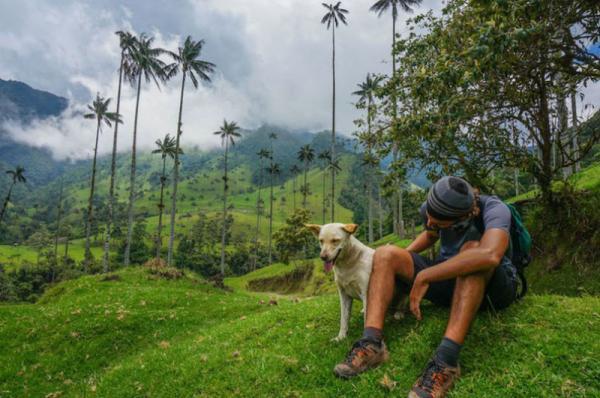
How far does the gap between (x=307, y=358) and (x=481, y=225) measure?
3405 millimetres

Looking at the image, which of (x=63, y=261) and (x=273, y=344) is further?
(x=63, y=261)

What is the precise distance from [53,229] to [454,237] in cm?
23282

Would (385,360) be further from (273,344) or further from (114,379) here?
(114,379)

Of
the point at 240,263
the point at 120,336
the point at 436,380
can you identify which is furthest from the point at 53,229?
the point at 436,380

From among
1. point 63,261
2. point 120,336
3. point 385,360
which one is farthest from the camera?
point 63,261

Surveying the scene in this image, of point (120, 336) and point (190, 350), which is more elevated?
point (190, 350)

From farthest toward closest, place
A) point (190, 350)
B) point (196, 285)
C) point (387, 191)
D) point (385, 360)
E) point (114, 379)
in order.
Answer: point (196, 285) → point (387, 191) → point (190, 350) → point (114, 379) → point (385, 360)

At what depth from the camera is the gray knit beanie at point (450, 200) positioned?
4.44 m

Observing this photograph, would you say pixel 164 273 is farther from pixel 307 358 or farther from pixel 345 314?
pixel 345 314

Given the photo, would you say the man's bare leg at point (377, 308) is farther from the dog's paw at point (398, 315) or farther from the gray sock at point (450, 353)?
the dog's paw at point (398, 315)

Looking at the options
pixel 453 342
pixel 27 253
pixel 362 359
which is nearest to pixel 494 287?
pixel 453 342

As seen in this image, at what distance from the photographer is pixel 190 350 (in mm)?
8477

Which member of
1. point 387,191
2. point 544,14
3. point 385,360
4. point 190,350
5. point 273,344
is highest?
point 544,14

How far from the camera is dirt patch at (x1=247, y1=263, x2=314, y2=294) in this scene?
5734cm
